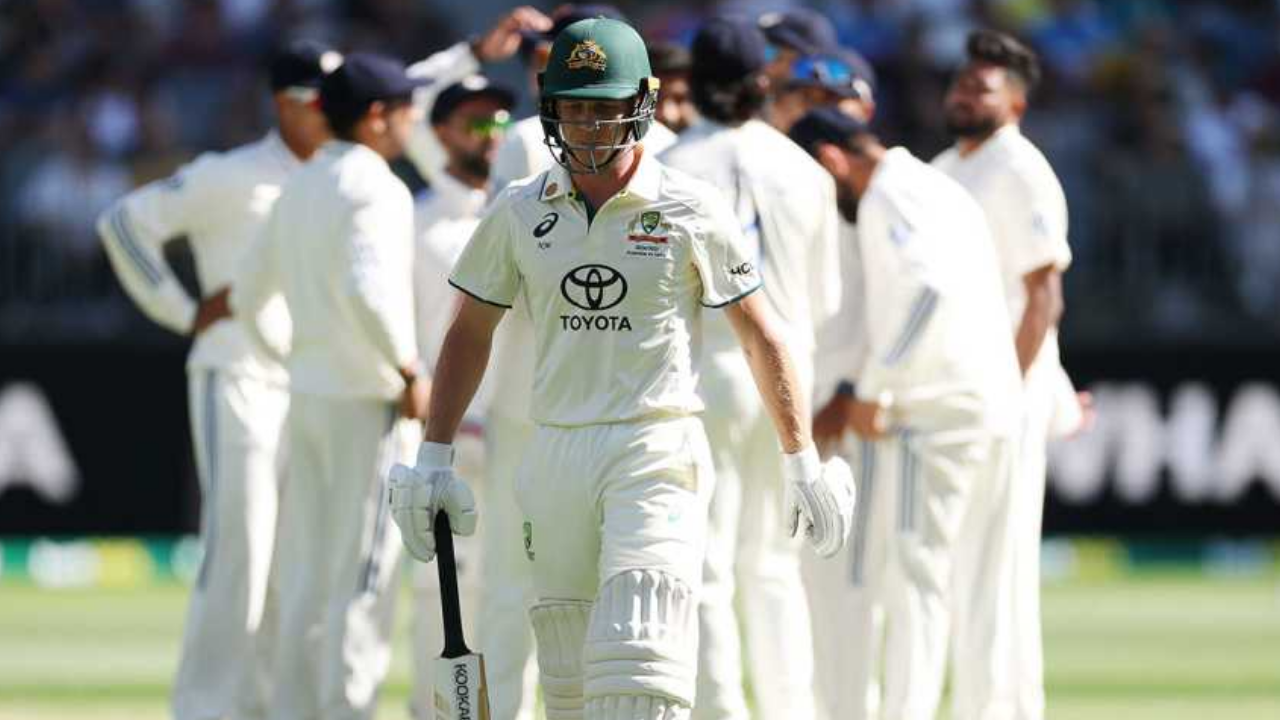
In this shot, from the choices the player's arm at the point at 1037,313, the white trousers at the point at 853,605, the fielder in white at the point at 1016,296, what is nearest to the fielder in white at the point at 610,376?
the fielder in white at the point at 1016,296

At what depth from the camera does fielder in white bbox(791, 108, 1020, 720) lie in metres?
8.23

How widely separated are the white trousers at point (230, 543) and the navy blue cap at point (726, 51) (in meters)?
1.89

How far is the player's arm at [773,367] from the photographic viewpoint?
21.1ft

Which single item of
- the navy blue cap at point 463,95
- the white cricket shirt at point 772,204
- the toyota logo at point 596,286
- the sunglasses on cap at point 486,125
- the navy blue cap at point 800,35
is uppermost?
the navy blue cap at point 800,35

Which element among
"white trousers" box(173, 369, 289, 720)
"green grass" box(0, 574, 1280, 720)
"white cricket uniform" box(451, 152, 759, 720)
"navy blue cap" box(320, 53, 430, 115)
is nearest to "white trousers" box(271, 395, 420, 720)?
"white trousers" box(173, 369, 289, 720)

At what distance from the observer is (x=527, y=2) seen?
18000 mm

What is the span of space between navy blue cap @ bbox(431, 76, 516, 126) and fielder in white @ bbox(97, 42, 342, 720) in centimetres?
41

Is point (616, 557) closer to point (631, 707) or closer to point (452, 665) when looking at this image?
point (631, 707)

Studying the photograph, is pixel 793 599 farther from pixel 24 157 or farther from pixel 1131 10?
pixel 1131 10

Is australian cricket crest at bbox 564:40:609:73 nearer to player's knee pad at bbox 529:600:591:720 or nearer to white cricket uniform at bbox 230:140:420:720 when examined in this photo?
player's knee pad at bbox 529:600:591:720

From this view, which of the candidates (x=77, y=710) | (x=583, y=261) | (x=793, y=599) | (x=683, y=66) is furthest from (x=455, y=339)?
(x=77, y=710)

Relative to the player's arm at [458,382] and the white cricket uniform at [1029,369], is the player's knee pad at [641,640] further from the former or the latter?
the white cricket uniform at [1029,369]

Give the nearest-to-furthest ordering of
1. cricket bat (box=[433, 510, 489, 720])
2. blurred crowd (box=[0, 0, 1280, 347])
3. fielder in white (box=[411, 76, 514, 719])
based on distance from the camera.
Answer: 1. cricket bat (box=[433, 510, 489, 720])
2. fielder in white (box=[411, 76, 514, 719])
3. blurred crowd (box=[0, 0, 1280, 347])

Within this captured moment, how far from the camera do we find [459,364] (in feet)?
21.4
